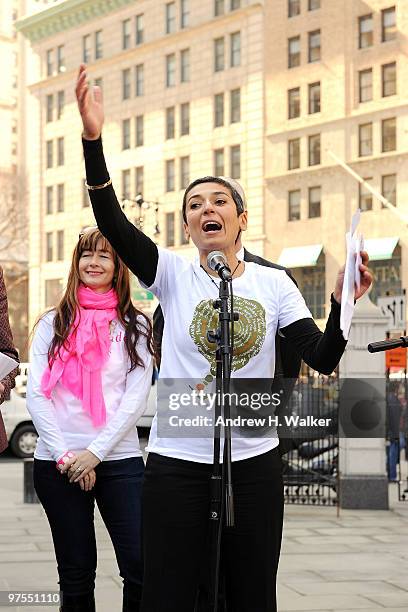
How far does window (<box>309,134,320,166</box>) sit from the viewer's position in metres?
53.8

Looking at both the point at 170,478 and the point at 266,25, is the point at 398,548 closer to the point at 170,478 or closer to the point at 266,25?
the point at 170,478

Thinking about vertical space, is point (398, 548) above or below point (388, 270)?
below

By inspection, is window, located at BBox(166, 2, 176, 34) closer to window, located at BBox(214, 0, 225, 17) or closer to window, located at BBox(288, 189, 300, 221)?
window, located at BBox(214, 0, 225, 17)

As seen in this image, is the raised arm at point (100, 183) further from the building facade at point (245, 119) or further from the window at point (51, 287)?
the window at point (51, 287)

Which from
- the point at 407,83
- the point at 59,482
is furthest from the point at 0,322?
the point at 407,83

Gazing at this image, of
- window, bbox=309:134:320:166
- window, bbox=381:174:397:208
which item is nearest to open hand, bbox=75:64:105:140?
window, bbox=381:174:397:208

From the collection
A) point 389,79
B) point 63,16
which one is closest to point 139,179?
point 63,16

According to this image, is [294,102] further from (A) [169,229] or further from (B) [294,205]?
(A) [169,229]

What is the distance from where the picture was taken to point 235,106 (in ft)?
192

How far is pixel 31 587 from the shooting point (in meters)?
7.92

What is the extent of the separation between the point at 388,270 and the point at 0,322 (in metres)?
47.0

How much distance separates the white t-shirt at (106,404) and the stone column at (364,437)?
326 inches

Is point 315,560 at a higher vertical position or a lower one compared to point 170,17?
lower

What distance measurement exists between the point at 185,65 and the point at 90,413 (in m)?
58.8
